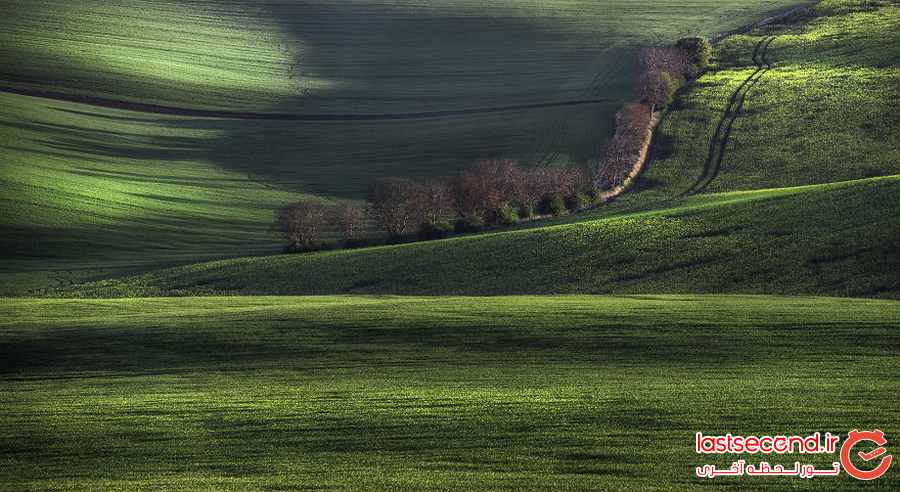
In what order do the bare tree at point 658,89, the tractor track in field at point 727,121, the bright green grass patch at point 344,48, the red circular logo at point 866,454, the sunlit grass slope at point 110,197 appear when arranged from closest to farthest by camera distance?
the red circular logo at point 866,454, the sunlit grass slope at point 110,197, the tractor track in field at point 727,121, the bare tree at point 658,89, the bright green grass patch at point 344,48

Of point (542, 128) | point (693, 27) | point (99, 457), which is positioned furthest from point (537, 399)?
point (693, 27)

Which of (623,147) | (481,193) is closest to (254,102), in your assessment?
(623,147)

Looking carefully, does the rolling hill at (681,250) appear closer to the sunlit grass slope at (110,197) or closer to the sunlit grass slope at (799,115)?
the sunlit grass slope at (799,115)

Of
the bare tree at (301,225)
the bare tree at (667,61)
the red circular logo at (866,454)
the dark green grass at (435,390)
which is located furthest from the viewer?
the bare tree at (667,61)

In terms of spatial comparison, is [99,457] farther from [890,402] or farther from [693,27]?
[693,27]

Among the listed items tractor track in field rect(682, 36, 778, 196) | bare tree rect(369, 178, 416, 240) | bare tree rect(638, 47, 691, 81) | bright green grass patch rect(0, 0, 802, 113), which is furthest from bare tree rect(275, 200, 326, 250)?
bare tree rect(638, 47, 691, 81)

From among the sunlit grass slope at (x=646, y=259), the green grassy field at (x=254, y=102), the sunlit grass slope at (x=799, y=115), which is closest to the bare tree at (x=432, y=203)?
the sunlit grass slope at (x=646, y=259)

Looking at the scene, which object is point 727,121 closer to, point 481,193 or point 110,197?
point 481,193

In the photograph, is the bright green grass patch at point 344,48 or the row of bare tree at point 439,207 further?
the bright green grass patch at point 344,48

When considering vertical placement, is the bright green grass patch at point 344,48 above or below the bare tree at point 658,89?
above
